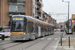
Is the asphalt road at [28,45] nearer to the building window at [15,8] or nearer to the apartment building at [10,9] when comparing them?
the apartment building at [10,9]

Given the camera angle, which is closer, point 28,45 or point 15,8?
point 28,45

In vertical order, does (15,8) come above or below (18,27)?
above

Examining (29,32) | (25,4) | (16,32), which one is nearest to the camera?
(16,32)

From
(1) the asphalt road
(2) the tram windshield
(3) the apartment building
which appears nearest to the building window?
(3) the apartment building

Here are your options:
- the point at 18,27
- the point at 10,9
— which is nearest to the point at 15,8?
the point at 10,9

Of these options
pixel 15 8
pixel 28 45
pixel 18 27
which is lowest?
pixel 28 45

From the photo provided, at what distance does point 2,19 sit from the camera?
45969 mm

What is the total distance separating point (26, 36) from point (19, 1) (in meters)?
29.3

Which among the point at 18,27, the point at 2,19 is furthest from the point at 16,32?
the point at 2,19

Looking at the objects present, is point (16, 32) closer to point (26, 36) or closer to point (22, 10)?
point (26, 36)

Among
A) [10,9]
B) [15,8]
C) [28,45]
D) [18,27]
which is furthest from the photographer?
[15,8]

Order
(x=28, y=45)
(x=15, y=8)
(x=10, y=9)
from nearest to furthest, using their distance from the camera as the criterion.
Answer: (x=28, y=45) → (x=10, y=9) → (x=15, y=8)

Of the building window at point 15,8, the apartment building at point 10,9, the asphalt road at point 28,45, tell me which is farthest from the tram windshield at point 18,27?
the building window at point 15,8

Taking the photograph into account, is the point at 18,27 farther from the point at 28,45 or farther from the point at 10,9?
the point at 10,9
